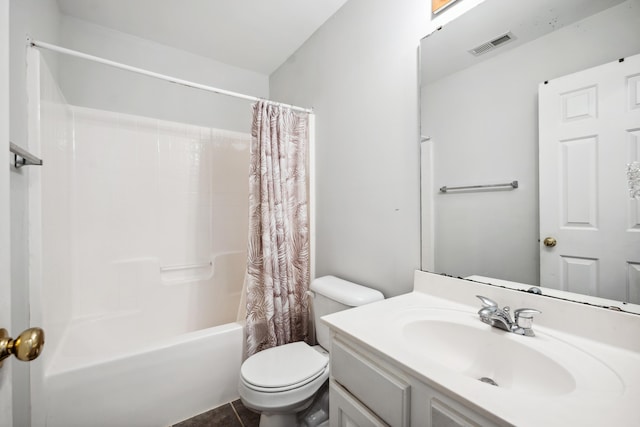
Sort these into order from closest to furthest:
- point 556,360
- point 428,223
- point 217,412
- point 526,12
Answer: point 556,360 → point 526,12 → point 428,223 → point 217,412

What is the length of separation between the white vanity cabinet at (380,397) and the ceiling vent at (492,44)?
1.13 m

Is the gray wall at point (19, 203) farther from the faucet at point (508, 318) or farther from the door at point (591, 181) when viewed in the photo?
the door at point (591, 181)

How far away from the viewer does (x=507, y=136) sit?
0.96 metres

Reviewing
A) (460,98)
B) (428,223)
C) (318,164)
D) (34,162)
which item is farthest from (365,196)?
(34,162)

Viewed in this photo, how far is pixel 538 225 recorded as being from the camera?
894 millimetres

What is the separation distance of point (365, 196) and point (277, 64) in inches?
61.1

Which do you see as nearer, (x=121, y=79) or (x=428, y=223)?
(x=428, y=223)

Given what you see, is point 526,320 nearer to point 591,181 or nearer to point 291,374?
point 591,181

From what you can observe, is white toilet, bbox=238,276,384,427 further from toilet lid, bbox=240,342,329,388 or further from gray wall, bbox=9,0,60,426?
gray wall, bbox=9,0,60,426

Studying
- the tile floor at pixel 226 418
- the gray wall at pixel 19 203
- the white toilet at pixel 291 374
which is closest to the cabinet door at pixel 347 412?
the white toilet at pixel 291 374

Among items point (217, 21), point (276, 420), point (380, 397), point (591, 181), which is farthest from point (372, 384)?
point (217, 21)

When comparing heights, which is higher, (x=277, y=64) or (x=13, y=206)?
(x=277, y=64)

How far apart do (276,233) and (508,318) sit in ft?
3.97

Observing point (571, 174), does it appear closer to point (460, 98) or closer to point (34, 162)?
point (460, 98)
